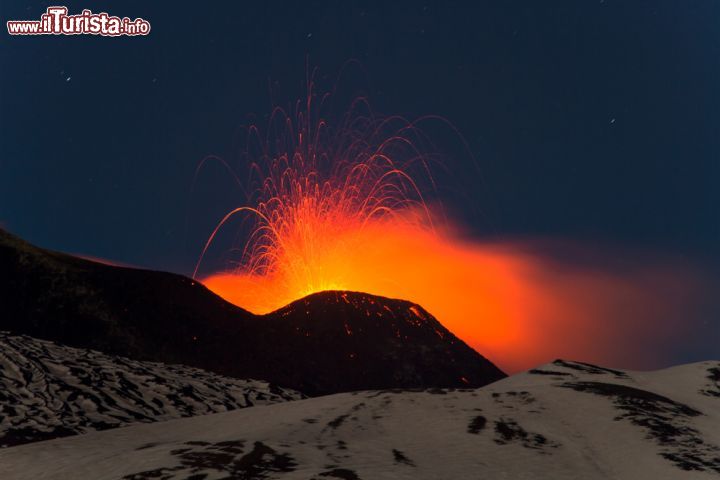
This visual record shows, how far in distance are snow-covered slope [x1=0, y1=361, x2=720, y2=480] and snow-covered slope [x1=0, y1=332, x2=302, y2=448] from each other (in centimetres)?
1693

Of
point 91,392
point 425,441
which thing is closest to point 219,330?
point 91,392

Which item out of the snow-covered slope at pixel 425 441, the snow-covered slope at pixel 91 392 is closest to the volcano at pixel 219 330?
the snow-covered slope at pixel 91 392

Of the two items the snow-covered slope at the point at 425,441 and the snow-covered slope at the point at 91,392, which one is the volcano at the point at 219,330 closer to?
the snow-covered slope at the point at 91,392

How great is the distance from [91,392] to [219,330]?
64755 mm

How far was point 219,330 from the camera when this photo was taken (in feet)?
411

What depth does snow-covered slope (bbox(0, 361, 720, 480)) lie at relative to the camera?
85.4ft

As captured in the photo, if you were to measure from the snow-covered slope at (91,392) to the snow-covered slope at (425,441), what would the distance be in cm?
1693

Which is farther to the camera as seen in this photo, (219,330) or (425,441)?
(219,330)

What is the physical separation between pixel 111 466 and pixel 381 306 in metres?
136

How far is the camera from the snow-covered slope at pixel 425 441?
26016 millimetres

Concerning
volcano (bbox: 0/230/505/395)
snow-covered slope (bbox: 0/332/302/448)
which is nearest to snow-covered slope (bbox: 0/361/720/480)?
snow-covered slope (bbox: 0/332/302/448)

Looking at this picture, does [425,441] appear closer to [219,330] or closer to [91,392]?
[91,392]

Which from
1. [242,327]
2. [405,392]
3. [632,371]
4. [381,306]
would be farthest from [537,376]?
[381,306]

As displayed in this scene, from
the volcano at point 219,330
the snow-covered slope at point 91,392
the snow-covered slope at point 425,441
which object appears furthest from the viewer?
the volcano at point 219,330
